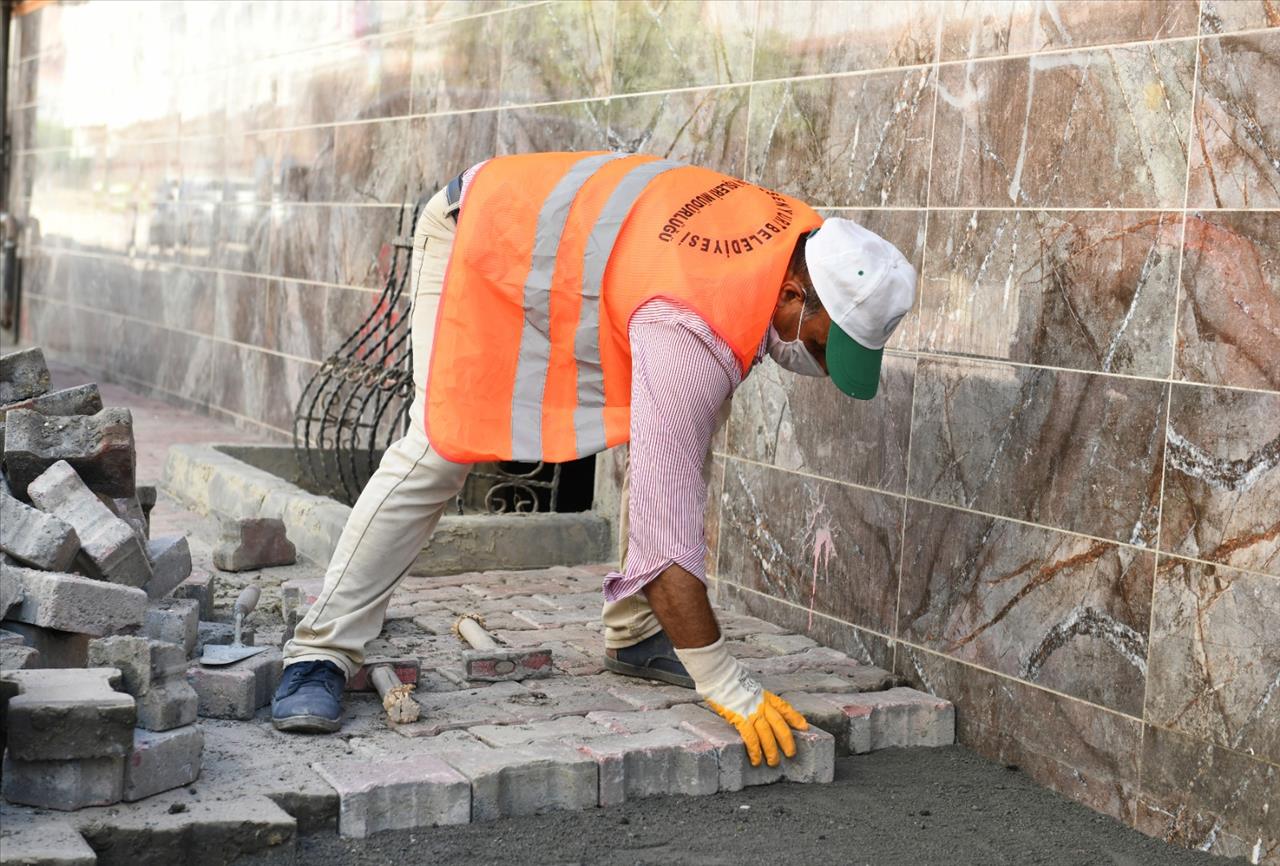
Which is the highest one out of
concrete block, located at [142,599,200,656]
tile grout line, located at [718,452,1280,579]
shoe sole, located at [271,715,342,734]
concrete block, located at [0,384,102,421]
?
concrete block, located at [0,384,102,421]

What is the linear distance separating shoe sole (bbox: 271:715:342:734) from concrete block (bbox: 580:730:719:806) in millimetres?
612

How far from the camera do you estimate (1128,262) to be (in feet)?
12.8

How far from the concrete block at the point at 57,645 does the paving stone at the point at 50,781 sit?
70 cm

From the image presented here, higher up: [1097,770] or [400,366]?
[400,366]

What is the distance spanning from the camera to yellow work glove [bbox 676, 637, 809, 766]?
3.72 meters

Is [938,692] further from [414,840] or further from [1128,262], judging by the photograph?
[414,840]

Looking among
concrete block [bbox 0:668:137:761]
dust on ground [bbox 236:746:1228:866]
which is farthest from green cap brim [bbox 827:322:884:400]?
concrete block [bbox 0:668:137:761]

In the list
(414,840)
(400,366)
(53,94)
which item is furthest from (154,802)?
(53,94)

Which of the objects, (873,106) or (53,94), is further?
(53,94)

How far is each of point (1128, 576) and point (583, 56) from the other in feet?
11.4

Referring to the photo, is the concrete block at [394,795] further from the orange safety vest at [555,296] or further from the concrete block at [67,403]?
the concrete block at [67,403]

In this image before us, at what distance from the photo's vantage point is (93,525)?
4.35m

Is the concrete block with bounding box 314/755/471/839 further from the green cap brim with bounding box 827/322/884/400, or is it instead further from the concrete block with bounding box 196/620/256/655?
the green cap brim with bounding box 827/322/884/400

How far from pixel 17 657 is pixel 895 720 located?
2.29 meters
